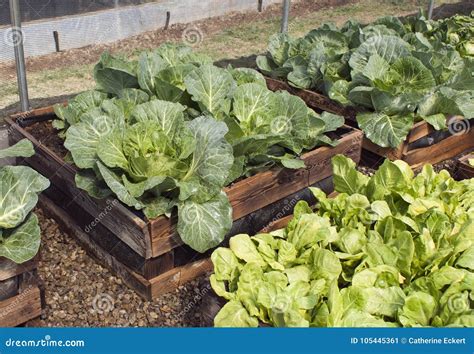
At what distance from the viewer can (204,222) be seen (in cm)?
354

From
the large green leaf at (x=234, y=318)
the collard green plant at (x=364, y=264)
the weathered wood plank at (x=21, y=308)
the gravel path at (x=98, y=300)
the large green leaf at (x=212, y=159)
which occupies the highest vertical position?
the large green leaf at (x=212, y=159)

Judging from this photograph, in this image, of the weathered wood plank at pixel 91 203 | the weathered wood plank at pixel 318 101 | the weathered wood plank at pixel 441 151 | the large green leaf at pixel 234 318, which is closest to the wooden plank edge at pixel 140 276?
the weathered wood plank at pixel 91 203

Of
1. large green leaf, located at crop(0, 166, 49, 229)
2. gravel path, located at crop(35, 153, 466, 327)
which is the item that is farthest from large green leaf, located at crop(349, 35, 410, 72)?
large green leaf, located at crop(0, 166, 49, 229)

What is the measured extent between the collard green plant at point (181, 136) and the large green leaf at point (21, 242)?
49 cm

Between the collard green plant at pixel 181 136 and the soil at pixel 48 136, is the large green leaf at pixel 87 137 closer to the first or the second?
the collard green plant at pixel 181 136

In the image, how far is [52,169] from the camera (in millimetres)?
4172

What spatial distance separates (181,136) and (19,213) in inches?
44.7

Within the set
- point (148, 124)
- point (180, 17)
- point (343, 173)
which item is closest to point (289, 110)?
point (343, 173)

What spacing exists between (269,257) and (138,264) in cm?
98

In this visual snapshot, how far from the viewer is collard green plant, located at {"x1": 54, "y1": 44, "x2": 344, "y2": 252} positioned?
356cm

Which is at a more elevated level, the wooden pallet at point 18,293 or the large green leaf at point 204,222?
the large green leaf at point 204,222

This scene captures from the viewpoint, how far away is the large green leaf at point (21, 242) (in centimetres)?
310

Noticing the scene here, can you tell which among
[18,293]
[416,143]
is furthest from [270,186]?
[416,143]

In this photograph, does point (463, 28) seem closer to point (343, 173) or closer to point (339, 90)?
point (339, 90)
